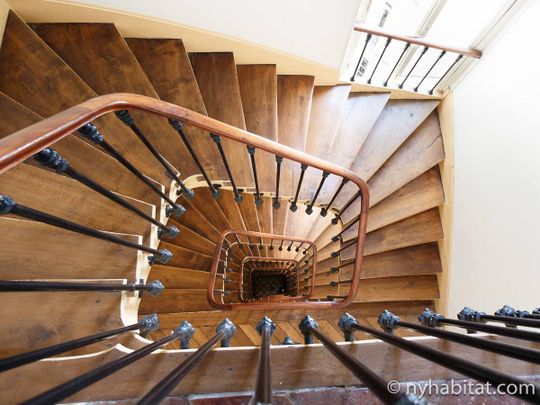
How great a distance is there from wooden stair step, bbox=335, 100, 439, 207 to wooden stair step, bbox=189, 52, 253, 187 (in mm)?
1034

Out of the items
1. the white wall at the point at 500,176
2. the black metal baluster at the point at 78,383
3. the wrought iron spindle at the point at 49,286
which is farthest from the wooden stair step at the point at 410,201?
the black metal baluster at the point at 78,383

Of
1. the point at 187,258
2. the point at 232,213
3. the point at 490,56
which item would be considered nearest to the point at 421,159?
the point at 490,56

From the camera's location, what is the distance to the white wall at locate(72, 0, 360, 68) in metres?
2.47

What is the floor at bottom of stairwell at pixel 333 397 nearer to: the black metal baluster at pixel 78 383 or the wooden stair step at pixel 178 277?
the black metal baluster at pixel 78 383

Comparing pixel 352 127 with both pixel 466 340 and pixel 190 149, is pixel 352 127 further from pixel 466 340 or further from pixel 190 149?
pixel 466 340

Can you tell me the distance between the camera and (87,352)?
56.4 inches

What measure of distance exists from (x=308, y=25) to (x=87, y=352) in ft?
9.06

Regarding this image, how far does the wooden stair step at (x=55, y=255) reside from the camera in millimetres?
1430

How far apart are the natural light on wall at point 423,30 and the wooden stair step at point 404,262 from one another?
1739 millimetres

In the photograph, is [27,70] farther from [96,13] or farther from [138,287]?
[138,287]

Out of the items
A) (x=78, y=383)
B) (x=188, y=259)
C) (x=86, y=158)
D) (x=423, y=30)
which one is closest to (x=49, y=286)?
(x=78, y=383)

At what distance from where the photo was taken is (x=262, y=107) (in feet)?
9.09

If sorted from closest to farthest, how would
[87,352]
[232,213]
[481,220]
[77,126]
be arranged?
A: 1. [77,126]
2. [87,352]
3. [481,220]
4. [232,213]

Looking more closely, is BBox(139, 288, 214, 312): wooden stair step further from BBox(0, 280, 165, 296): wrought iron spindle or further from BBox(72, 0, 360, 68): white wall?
BBox(72, 0, 360, 68): white wall
